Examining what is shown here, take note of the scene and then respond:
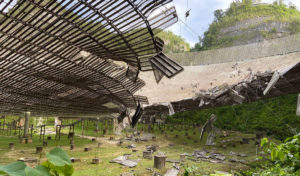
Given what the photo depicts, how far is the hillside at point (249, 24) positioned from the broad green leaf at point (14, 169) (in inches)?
1738

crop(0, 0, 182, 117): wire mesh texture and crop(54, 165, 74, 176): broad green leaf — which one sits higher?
crop(0, 0, 182, 117): wire mesh texture

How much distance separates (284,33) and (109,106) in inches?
1495

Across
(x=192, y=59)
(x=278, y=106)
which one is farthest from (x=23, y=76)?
(x=192, y=59)

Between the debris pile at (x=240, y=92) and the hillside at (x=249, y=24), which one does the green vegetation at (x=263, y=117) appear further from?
the hillside at (x=249, y=24)

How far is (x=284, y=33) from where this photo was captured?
132 ft

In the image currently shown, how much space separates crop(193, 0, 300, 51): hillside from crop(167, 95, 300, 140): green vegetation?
22.0 meters

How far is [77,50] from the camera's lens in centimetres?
876

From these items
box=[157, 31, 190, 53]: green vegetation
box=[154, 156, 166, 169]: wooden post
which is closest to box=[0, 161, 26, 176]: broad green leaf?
box=[154, 156, 166, 169]: wooden post

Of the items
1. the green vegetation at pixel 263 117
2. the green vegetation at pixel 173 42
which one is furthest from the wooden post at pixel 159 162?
the green vegetation at pixel 173 42

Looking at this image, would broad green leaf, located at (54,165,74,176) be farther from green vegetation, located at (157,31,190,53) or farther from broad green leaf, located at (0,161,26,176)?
green vegetation, located at (157,31,190,53)

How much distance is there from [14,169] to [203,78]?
3333cm

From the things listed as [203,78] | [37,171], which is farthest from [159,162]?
[203,78]

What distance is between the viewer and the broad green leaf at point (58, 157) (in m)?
0.83

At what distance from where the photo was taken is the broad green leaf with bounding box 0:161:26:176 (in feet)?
2.31
